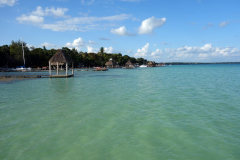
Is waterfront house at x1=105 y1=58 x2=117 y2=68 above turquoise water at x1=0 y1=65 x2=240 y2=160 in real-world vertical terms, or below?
above

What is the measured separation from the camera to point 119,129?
658 centimetres

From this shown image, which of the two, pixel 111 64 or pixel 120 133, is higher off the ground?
pixel 111 64

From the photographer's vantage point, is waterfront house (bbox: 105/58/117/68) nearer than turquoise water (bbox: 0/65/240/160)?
No

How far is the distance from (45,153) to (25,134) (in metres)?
1.79

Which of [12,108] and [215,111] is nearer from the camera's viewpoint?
[215,111]

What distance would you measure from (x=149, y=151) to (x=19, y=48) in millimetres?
66982

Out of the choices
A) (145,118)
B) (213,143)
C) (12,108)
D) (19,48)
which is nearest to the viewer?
(213,143)

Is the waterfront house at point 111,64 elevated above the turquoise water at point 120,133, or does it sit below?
above

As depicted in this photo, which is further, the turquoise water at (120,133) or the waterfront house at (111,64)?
the waterfront house at (111,64)

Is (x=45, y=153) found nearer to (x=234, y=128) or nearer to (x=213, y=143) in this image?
(x=213, y=143)

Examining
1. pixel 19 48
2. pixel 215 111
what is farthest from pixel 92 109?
pixel 19 48

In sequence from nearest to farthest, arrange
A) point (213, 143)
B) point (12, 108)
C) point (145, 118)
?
point (213, 143) → point (145, 118) → point (12, 108)

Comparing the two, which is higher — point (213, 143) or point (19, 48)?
point (19, 48)

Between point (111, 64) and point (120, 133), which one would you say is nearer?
point (120, 133)
